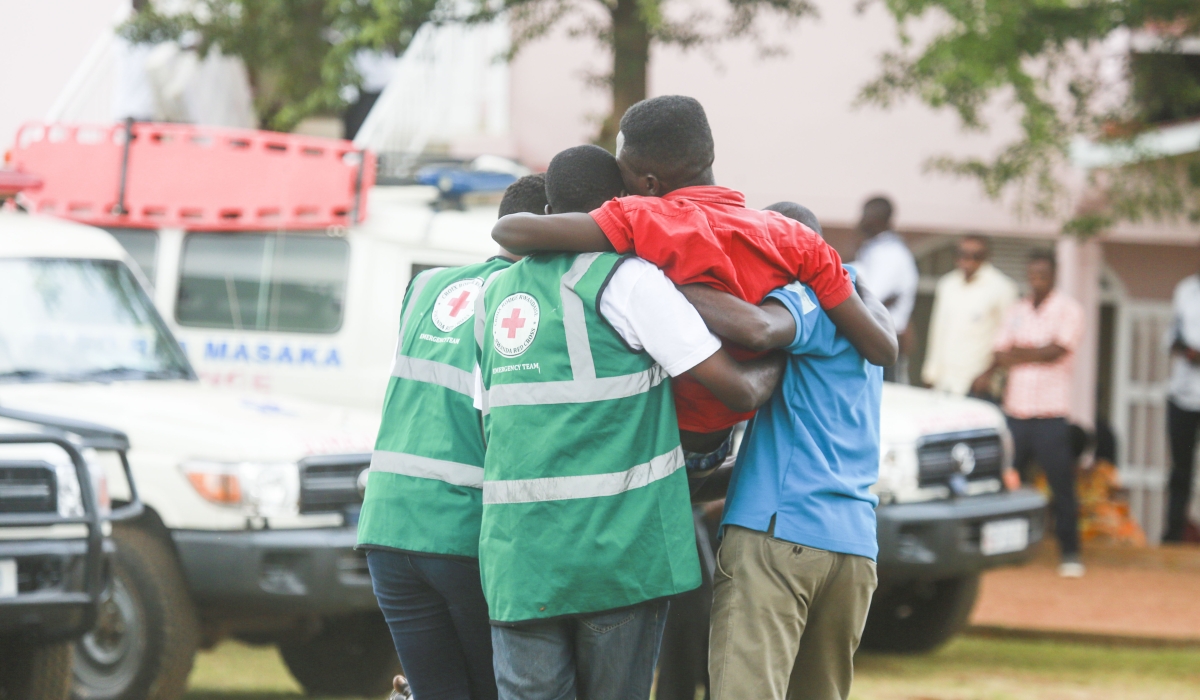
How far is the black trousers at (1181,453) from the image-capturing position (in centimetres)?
1091

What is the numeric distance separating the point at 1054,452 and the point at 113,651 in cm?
598

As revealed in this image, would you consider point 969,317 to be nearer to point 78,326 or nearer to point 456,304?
point 78,326

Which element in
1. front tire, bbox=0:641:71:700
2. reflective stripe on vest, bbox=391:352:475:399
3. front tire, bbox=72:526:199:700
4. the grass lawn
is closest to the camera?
reflective stripe on vest, bbox=391:352:475:399

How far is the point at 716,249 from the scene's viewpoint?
10.2ft

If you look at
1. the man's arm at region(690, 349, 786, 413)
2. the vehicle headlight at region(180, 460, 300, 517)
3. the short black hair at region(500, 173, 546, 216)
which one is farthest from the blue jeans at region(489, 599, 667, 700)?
the vehicle headlight at region(180, 460, 300, 517)

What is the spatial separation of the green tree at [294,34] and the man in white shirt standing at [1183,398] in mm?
5513

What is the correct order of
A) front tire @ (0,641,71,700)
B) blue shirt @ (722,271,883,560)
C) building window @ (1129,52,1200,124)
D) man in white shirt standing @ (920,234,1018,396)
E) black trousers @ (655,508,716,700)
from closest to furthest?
blue shirt @ (722,271,883,560)
black trousers @ (655,508,716,700)
front tire @ (0,641,71,700)
man in white shirt standing @ (920,234,1018,396)
building window @ (1129,52,1200,124)

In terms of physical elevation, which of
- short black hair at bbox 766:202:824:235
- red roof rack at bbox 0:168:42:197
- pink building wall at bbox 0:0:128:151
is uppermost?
pink building wall at bbox 0:0:128:151

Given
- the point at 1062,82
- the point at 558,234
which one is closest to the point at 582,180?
the point at 558,234

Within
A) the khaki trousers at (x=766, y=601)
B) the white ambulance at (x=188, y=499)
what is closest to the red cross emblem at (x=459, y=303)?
the khaki trousers at (x=766, y=601)

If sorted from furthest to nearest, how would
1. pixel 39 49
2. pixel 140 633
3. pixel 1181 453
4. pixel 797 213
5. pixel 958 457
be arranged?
pixel 39 49, pixel 1181 453, pixel 958 457, pixel 140 633, pixel 797 213

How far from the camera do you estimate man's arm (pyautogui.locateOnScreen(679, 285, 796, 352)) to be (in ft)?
10.1

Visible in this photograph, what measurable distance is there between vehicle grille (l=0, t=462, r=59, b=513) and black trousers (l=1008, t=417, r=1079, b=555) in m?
6.36

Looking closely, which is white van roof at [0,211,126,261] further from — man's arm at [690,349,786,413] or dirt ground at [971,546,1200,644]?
dirt ground at [971,546,1200,644]
